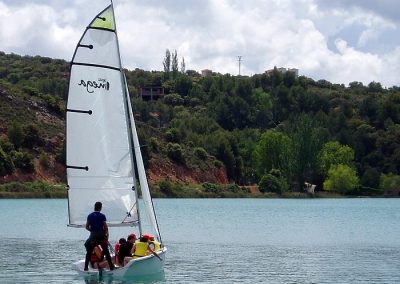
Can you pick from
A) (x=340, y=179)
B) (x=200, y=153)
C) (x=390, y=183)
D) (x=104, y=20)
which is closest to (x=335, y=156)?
(x=340, y=179)

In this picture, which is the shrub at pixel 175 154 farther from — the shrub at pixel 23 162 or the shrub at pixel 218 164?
the shrub at pixel 23 162

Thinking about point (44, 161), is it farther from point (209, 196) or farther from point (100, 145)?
point (100, 145)

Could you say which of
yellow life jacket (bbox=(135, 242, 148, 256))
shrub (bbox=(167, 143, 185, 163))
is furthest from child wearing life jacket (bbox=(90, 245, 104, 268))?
shrub (bbox=(167, 143, 185, 163))

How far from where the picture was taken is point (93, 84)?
102 feet

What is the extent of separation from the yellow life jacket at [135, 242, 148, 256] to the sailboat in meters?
0.28

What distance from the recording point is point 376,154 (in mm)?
162375

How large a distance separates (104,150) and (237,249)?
50.1 ft

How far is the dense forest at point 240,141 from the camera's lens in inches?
4633

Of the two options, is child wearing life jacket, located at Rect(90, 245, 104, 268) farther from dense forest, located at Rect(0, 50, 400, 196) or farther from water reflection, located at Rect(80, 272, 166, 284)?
dense forest, located at Rect(0, 50, 400, 196)

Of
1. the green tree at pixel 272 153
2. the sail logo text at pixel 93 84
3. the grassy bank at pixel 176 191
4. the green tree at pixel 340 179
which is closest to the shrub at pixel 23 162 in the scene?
the grassy bank at pixel 176 191

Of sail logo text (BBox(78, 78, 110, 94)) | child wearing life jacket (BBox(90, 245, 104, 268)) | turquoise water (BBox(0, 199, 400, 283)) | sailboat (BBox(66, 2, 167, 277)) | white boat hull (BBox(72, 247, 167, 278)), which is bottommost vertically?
turquoise water (BBox(0, 199, 400, 283))

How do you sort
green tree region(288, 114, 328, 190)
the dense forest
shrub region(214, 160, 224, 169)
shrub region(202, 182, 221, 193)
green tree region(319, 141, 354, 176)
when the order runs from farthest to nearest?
green tree region(319, 141, 354, 176), shrub region(214, 160, 224, 169), green tree region(288, 114, 328, 190), shrub region(202, 182, 221, 193), the dense forest

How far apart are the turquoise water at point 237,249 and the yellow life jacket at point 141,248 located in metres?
0.91

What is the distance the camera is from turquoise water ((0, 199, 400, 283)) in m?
34.2
